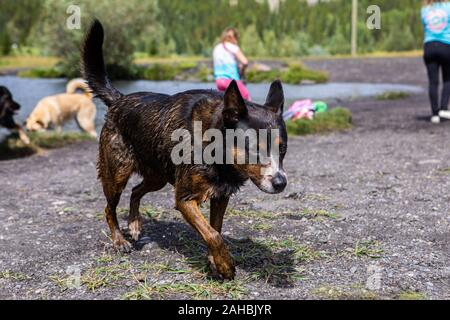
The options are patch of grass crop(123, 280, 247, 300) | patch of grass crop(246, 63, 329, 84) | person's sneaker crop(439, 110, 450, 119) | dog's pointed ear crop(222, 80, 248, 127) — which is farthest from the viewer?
patch of grass crop(246, 63, 329, 84)

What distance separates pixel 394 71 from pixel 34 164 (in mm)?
27361

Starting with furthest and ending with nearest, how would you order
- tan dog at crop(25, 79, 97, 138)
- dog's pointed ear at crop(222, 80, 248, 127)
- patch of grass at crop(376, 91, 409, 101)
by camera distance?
patch of grass at crop(376, 91, 409, 101), tan dog at crop(25, 79, 97, 138), dog's pointed ear at crop(222, 80, 248, 127)

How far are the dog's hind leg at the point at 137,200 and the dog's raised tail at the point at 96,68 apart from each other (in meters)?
0.78

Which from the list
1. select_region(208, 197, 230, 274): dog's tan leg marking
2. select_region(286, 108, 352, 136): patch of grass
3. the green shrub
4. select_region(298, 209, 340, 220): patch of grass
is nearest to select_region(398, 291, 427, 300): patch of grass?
select_region(208, 197, 230, 274): dog's tan leg marking

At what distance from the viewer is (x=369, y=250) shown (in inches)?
186

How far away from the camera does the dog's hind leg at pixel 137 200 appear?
519cm

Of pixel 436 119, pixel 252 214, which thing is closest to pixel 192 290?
pixel 252 214

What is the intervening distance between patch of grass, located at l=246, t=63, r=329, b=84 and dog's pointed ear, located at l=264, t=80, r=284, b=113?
84.2 ft

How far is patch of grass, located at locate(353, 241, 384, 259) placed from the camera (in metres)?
4.66

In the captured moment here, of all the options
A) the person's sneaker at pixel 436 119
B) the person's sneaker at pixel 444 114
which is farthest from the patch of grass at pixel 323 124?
the person's sneaker at pixel 444 114

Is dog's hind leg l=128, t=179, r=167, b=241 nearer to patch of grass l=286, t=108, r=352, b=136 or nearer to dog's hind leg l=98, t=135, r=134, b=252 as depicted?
dog's hind leg l=98, t=135, r=134, b=252

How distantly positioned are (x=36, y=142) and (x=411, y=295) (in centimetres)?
883

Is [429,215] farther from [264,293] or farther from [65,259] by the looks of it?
[65,259]

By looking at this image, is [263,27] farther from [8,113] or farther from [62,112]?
[8,113]
